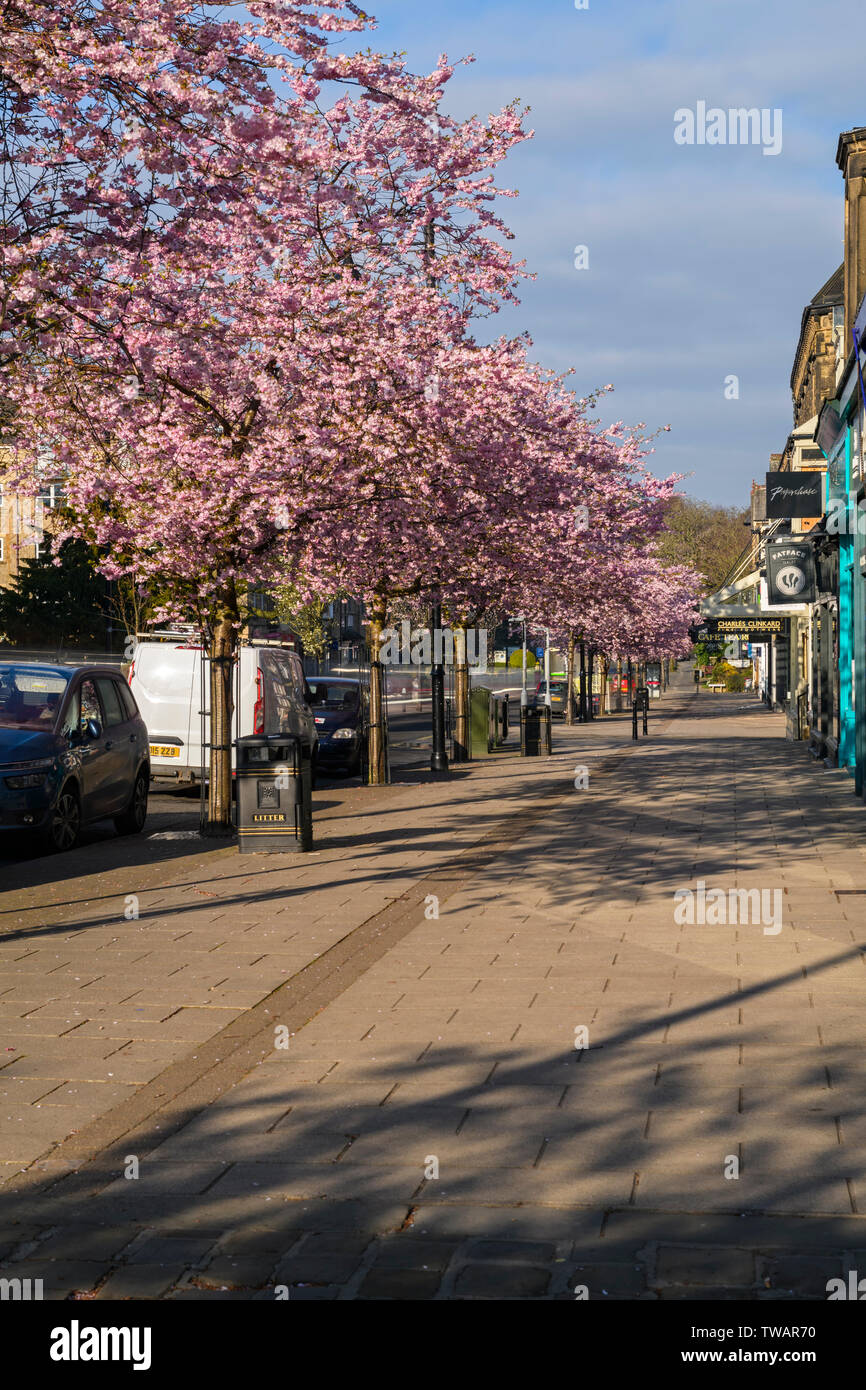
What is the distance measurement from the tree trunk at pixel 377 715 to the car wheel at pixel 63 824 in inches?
352

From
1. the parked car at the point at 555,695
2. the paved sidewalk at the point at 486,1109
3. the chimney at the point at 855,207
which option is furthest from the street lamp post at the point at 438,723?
the parked car at the point at 555,695

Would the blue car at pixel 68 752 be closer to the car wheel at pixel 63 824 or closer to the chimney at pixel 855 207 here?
the car wheel at pixel 63 824

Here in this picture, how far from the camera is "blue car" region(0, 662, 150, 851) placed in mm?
13297

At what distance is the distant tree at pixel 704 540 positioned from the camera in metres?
112

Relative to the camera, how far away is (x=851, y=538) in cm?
2245

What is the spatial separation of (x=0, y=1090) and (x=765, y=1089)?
3.03 metres

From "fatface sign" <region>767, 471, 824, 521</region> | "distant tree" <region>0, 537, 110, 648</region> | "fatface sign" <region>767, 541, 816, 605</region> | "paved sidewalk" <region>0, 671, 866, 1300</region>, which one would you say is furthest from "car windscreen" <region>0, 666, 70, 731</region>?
"distant tree" <region>0, 537, 110, 648</region>

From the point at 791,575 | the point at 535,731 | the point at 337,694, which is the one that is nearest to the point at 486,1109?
the point at 337,694

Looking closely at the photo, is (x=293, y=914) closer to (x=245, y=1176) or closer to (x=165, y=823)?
(x=245, y=1176)

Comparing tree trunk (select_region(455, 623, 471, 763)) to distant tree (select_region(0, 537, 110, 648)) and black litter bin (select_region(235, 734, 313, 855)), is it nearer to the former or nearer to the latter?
black litter bin (select_region(235, 734, 313, 855))

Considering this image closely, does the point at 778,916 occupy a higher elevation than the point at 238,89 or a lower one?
lower

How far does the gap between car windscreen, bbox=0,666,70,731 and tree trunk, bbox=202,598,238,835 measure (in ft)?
5.14

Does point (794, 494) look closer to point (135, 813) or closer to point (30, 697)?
point (135, 813)
